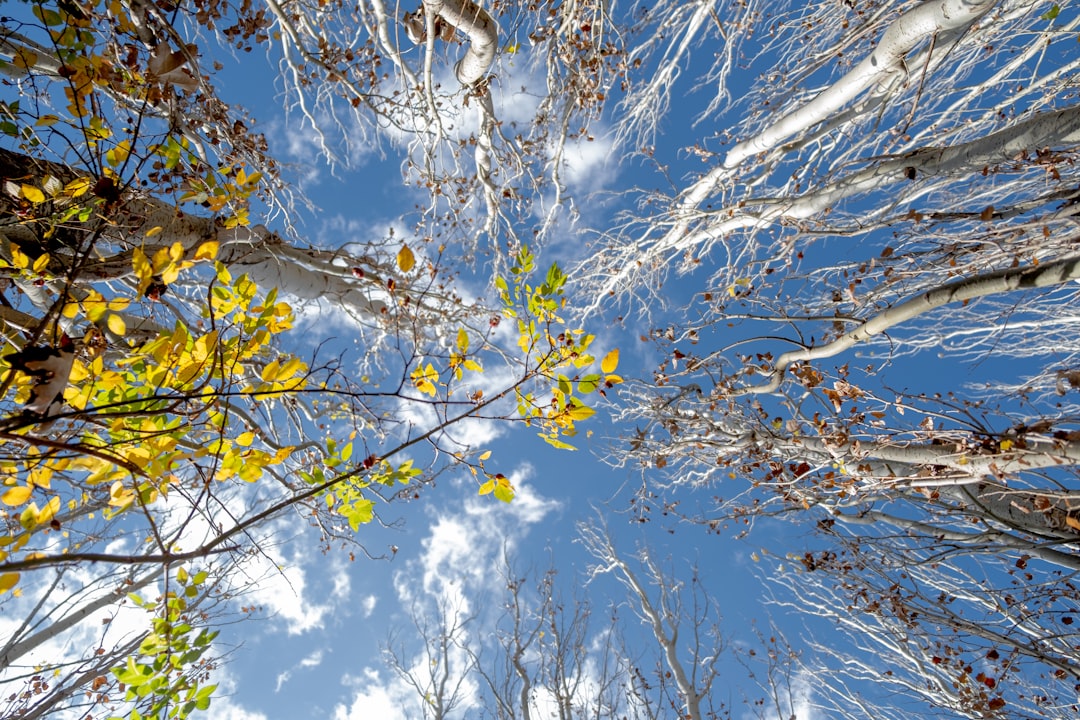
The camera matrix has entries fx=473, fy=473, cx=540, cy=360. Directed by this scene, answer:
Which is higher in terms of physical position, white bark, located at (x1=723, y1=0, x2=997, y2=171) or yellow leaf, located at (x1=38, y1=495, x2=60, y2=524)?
white bark, located at (x1=723, y1=0, x2=997, y2=171)

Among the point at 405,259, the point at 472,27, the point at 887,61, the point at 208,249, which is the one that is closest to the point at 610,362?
the point at 405,259

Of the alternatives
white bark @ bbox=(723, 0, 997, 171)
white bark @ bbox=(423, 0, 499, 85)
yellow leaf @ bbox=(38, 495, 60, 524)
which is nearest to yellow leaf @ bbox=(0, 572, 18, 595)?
yellow leaf @ bbox=(38, 495, 60, 524)

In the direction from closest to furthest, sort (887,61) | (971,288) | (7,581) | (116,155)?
(7,581), (116,155), (971,288), (887,61)

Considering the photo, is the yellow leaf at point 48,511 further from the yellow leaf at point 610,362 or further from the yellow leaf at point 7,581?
the yellow leaf at point 610,362

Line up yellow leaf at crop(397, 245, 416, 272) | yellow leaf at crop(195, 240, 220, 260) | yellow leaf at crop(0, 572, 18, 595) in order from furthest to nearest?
yellow leaf at crop(397, 245, 416, 272) → yellow leaf at crop(195, 240, 220, 260) → yellow leaf at crop(0, 572, 18, 595)

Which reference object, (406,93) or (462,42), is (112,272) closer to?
(406,93)

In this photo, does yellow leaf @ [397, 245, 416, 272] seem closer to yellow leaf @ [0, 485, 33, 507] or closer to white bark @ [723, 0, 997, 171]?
yellow leaf @ [0, 485, 33, 507]

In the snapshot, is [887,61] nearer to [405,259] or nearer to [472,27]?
[472,27]

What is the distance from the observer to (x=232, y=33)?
2.76 metres

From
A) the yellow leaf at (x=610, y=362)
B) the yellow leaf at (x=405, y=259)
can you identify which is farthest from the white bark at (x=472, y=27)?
the yellow leaf at (x=610, y=362)

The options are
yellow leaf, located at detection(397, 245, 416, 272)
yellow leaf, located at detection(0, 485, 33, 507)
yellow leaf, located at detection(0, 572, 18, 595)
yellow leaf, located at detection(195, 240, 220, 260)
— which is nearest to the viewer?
yellow leaf, located at detection(0, 572, 18, 595)

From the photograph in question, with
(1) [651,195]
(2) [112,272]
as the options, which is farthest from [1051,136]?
(2) [112,272]

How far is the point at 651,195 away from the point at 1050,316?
3510 mm

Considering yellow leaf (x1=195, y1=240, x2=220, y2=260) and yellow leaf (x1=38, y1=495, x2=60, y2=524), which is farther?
yellow leaf (x1=195, y1=240, x2=220, y2=260)
